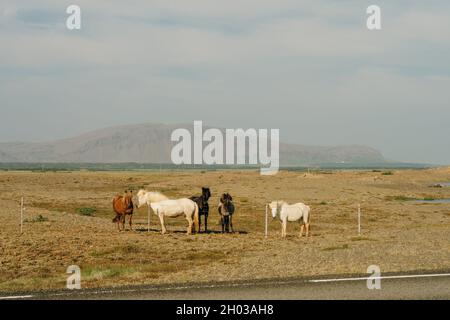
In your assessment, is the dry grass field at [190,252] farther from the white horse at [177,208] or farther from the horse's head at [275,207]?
the horse's head at [275,207]

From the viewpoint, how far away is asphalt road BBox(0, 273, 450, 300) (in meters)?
13.0

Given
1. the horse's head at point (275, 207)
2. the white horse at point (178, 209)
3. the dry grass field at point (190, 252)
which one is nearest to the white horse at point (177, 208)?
the white horse at point (178, 209)

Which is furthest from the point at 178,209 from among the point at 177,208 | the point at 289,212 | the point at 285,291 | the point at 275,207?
the point at 285,291

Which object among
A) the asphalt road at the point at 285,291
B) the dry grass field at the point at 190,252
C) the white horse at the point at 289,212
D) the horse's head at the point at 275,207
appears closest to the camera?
the asphalt road at the point at 285,291

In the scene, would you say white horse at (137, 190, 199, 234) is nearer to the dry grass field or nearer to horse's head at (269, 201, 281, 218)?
the dry grass field

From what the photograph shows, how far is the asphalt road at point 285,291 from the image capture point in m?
13.0

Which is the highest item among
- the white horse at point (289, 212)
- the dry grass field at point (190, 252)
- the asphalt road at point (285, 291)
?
the white horse at point (289, 212)

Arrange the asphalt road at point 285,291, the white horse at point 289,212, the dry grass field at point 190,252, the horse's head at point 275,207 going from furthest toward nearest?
the horse's head at point 275,207
the white horse at point 289,212
the dry grass field at point 190,252
the asphalt road at point 285,291

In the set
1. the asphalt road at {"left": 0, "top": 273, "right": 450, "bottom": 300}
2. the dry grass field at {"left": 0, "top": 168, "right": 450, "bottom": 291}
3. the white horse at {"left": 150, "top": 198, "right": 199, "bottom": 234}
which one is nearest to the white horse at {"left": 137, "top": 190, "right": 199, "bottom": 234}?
the white horse at {"left": 150, "top": 198, "right": 199, "bottom": 234}

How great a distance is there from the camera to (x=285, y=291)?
532 inches

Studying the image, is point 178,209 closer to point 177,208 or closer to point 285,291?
point 177,208

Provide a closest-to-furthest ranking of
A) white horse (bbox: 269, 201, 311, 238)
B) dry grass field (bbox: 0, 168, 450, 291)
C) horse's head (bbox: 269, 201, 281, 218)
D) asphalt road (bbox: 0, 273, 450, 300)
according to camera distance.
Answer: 1. asphalt road (bbox: 0, 273, 450, 300)
2. dry grass field (bbox: 0, 168, 450, 291)
3. white horse (bbox: 269, 201, 311, 238)
4. horse's head (bbox: 269, 201, 281, 218)

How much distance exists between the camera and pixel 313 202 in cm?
5641
